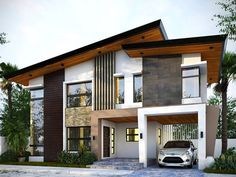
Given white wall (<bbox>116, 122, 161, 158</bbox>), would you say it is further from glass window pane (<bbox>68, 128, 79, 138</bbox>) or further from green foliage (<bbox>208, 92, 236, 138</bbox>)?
green foliage (<bbox>208, 92, 236, 138</bbox>)

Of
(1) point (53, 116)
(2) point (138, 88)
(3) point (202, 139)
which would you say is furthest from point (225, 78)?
(1) point (53, 116)

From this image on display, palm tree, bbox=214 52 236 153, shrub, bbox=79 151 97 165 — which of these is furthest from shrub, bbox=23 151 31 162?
palm tree, bbox=214 52 236 153

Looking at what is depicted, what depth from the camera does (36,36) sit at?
26.1m

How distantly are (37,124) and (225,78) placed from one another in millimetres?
14416

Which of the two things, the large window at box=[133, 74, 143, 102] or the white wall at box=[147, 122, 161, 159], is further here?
the white wall at box=[147, 122, 161, 159]

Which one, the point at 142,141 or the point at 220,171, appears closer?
the point at 220,171

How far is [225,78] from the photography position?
81.6ft

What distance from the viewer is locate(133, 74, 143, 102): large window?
769 inches

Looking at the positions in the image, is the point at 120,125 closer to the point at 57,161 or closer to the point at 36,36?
the point at 57,161

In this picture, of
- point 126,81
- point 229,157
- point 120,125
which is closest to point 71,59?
point 126,81

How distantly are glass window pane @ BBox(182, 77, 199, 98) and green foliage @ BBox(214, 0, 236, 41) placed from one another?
5.15 metres

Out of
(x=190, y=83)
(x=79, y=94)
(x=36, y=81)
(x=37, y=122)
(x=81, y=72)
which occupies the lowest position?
(x=37, y=122)

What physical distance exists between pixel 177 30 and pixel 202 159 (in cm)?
1570

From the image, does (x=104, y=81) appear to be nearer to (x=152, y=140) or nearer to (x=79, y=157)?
(x=79, y=157)
